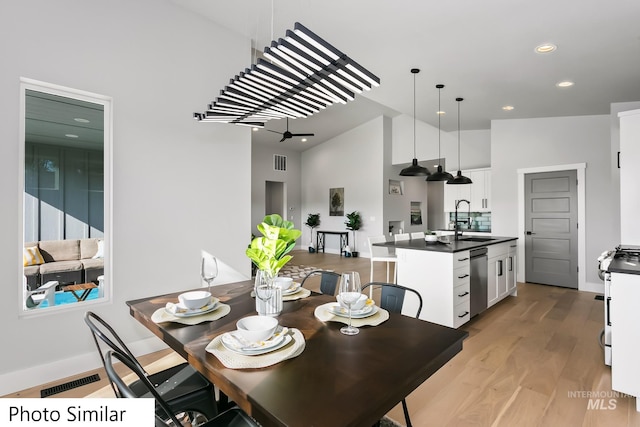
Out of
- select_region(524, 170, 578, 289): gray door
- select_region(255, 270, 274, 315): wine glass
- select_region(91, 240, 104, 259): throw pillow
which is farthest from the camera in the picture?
select_region(524, 170, 578, 289): gray door

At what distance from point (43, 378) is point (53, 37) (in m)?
2.52

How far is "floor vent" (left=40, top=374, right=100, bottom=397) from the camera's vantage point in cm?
228

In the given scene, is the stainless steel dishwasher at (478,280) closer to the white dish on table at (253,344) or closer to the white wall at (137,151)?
the white wall at (137,151)

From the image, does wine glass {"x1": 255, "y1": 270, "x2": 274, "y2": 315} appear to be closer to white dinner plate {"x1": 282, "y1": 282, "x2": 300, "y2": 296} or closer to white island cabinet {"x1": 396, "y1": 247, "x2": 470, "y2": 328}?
white dinner plate {"x1": 282, "y1": 282, "x2": 300, "y2": 296}

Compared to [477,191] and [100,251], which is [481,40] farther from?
[477,191]

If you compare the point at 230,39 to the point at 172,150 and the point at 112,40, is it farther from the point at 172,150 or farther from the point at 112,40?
the point at 172,150

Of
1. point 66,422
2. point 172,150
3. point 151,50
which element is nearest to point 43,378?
point 66,422

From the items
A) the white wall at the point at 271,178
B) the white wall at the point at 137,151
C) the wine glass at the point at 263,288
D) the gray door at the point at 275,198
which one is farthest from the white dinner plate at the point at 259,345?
the gray door at the point at 275,198

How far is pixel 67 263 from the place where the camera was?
2.61 m

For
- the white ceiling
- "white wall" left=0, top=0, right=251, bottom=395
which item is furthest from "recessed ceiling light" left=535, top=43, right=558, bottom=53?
"white wall" left=0, top=0, right=251, bottom=395

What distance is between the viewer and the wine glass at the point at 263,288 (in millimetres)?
1502

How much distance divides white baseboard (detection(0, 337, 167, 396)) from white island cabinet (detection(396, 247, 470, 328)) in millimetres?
3040

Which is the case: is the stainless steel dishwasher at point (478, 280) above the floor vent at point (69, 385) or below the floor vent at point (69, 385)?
above

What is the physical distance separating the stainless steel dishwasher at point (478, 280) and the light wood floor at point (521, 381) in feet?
0.64
